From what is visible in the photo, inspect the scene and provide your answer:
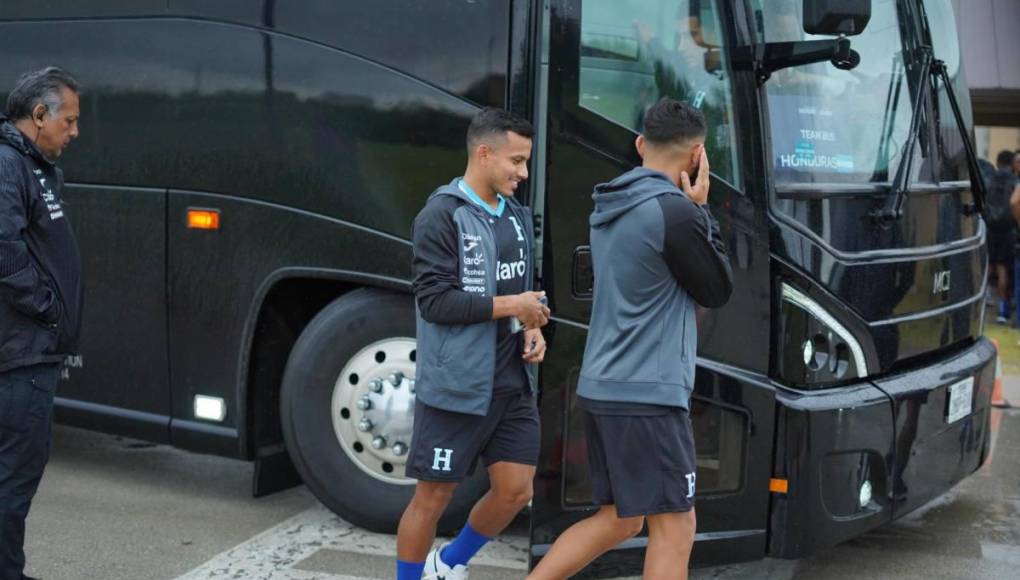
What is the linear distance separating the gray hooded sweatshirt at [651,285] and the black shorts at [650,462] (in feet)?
0.22

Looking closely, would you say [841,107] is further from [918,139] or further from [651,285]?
[651,285]

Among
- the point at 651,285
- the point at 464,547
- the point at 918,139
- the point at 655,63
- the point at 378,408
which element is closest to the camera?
the point at 651,285

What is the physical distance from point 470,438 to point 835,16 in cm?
182

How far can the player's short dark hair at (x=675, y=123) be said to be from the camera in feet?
12.3

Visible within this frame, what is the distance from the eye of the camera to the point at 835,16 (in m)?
4.30

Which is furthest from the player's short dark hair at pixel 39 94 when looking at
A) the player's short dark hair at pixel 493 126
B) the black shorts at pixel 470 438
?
the black shorts at pixel 470 438

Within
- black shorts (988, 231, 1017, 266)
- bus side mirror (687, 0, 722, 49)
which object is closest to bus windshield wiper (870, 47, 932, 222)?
bus side mirror (687, 0, 722, 49)

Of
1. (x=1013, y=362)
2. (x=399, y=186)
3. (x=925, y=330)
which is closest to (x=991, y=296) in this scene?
(x=1013, y=362)

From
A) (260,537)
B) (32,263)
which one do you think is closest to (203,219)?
(260,537)

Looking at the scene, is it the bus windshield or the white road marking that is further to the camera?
the white road marking

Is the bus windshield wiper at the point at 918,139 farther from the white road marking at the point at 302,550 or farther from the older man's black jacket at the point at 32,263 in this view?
the older man's black jacket at the point at 32,263

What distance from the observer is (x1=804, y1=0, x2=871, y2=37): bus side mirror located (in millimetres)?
4297

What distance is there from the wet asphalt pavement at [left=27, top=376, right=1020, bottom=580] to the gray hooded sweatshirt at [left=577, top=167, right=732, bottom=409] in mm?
1549

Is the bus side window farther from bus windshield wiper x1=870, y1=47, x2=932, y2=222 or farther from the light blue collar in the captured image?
bus windshield wiper x1=870, y1=47, x2=932, y2=222
